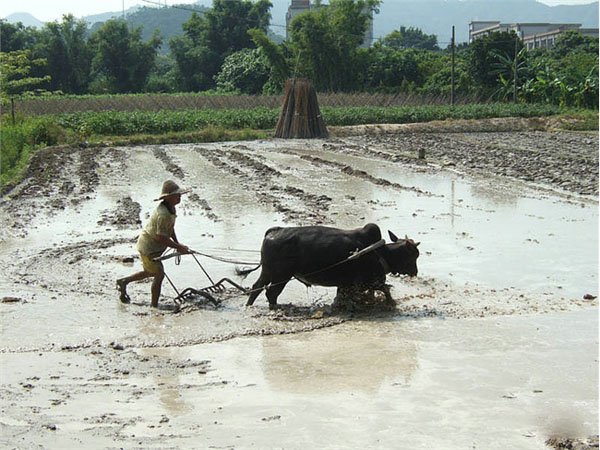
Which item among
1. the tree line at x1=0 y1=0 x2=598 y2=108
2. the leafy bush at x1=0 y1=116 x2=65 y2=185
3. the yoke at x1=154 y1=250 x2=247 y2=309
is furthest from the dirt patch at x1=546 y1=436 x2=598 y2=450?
the tree line at x1=0 y1=0 x2=598 y2=108

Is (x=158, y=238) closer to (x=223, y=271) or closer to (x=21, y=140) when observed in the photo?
(x=223, y=271)

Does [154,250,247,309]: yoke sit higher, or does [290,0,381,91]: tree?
[290,0,381,91]: tree

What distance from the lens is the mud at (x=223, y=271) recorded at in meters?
5.49

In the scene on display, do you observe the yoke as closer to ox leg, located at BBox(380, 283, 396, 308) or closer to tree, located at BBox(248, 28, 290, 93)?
ox leg, located at BBox(380, 283, 396, 308)

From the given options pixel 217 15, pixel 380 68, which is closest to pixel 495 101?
pixel 380 68

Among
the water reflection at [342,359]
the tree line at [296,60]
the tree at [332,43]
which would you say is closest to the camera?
the water reflection at [342,359]

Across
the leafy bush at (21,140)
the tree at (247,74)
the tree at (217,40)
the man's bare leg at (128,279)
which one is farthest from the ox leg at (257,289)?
the tree at (217,40)

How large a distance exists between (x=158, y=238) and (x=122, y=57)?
59.8 meters

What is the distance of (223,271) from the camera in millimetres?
9836

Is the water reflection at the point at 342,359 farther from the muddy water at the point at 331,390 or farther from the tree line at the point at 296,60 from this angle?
the tree line at the point at 296,60

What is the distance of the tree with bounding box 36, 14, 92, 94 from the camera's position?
63.1m

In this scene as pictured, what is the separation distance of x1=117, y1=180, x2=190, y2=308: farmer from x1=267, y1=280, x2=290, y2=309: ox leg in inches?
38.9

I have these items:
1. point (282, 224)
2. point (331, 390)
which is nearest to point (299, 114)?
point (282, 224)

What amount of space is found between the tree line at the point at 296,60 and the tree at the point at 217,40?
9 cm
